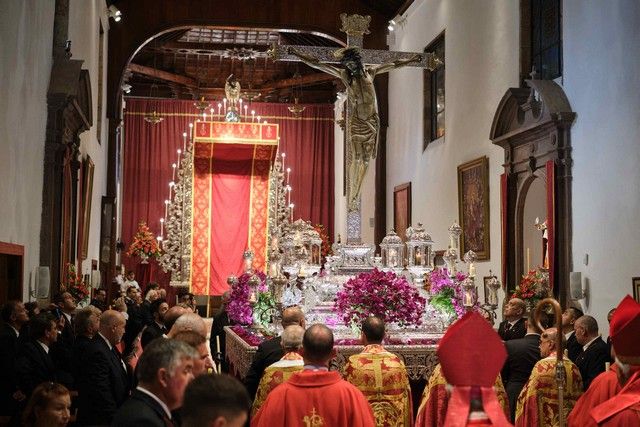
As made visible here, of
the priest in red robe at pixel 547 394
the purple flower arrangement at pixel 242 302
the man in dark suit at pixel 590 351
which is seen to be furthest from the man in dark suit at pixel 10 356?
the man in dark suit at pixel 590 351

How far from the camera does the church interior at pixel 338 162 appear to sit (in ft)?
36.8

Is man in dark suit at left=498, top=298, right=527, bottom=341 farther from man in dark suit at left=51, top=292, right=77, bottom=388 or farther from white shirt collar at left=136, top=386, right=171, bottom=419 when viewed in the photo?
white shirt collar at left=136, top=386, right=171, bottom=419

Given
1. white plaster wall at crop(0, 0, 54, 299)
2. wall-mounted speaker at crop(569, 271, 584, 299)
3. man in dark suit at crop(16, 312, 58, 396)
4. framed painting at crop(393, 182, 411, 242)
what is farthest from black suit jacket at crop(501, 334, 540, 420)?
framed painting at crop(393, 182, 411, 242)

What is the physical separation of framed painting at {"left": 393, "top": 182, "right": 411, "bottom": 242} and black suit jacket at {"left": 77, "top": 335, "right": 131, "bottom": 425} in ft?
50.6

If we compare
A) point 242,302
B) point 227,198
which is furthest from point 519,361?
point 227,198

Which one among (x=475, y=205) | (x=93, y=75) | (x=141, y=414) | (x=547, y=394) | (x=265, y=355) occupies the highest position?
(x=93, y=75)

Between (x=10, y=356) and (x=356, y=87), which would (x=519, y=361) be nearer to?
(x=10, y=356)

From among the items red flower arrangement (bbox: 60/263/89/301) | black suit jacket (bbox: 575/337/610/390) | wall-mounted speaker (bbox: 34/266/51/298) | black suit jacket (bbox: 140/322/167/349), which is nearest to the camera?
black suit jacket (bbox: 575/337/610/390)

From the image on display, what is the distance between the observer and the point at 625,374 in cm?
485

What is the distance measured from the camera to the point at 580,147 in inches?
514

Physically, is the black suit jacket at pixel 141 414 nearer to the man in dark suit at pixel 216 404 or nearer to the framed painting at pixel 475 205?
the man in dark suit at pixel 216 404

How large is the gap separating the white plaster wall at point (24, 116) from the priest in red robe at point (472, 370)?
24.1 ft

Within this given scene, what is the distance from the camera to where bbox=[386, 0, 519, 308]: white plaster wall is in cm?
1619

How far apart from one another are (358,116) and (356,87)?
1.44ft
